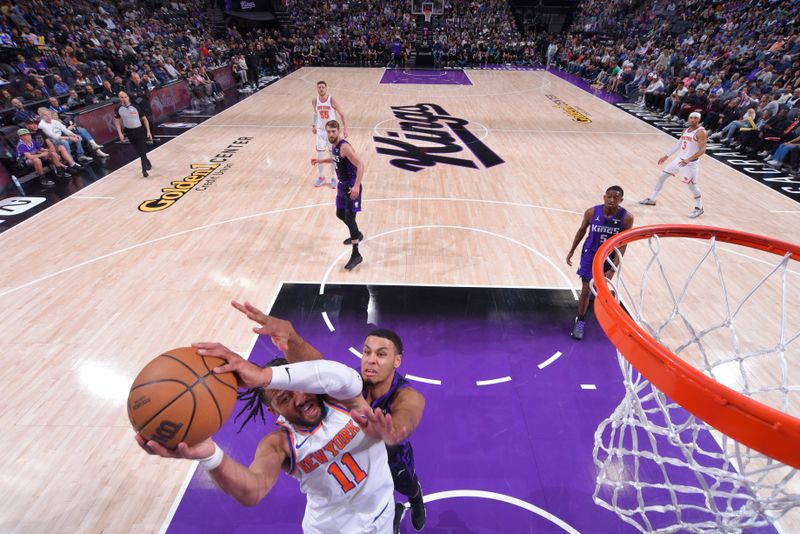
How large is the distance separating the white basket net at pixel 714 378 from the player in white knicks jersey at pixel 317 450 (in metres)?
1.42

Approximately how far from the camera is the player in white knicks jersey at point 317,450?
1.53 meters

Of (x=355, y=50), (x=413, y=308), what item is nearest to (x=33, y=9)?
(x=355, y=50)

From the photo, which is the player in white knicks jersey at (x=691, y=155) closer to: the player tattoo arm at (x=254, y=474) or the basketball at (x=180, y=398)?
the player tattoo arm at (x=254, y=474)

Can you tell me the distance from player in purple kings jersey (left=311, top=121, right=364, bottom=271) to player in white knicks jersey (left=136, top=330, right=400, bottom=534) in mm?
3442

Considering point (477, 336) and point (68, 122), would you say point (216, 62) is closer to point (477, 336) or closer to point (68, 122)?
point (68, 122)

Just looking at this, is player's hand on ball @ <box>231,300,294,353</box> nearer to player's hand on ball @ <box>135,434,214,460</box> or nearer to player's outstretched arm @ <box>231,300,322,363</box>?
player's outstretched arm @ <box>231,300,322,363</box>

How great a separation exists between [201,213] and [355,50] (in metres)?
19.8

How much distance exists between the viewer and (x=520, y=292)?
211 inches

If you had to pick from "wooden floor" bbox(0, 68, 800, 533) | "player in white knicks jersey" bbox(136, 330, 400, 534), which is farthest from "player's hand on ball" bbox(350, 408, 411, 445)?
"wooden floor" bbox(0, 68, 800, 533)

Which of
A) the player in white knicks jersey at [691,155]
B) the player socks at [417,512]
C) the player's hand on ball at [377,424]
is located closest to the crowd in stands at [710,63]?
the player in white knicks jersey at [691,155]

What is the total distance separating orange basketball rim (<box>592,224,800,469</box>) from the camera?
151cm

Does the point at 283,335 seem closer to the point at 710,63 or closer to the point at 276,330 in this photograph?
the point at 276,330

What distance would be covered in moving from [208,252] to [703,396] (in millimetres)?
5861

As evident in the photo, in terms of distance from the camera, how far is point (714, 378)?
321cm
